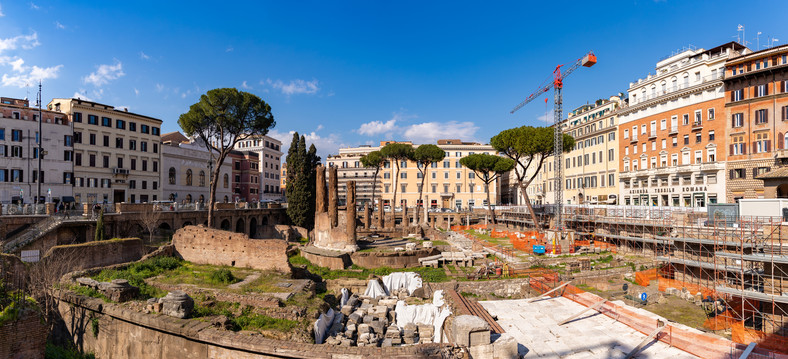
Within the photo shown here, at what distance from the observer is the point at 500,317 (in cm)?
1445

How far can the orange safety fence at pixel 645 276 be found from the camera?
21.4 m

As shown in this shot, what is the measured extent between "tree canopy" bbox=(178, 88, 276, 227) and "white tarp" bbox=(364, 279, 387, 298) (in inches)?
743

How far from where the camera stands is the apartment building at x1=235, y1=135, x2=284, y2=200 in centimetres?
7319

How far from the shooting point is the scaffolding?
15031 millimetres

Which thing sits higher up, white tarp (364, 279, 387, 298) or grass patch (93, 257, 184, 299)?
grass patch (93, 257, 184, 299)

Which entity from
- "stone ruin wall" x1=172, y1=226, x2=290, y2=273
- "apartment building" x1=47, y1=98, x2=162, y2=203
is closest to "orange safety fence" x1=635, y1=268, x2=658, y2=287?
"stone ruin wall" x1=172, y1=226, x2=290, y2=273

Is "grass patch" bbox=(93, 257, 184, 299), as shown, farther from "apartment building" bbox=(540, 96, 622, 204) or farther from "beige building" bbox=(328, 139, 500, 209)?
"beige building" bbox=(328, 139, 500, 209)

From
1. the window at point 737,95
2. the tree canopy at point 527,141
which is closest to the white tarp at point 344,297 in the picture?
the tree canopy at point 527,141

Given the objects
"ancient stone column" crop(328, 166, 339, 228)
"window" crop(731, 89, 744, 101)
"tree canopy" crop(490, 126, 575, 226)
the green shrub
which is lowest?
the green shrub

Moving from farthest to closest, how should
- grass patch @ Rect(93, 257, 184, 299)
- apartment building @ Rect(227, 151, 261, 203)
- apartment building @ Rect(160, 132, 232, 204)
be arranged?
1. apartment building @ Rect(227, 151, 261, 203)
2. apartment building @ Rect(160, 132, 232, 204)
3. grass patch @ Rect(93, 257, 184, 299)

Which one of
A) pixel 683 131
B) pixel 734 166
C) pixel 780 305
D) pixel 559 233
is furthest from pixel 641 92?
pixel 780 305

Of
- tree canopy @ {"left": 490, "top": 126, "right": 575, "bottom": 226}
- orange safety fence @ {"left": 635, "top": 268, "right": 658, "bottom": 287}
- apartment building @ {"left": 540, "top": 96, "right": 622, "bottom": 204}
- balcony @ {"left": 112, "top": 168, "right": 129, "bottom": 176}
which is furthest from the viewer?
apartment building @ {"left": 540, "top": 96, "right": 622, "bottom": 204}

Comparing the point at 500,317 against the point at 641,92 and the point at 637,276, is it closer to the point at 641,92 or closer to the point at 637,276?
the point at 637,276

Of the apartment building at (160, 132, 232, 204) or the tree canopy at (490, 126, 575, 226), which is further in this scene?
the apartment building at (160, 132, 232, 204)
